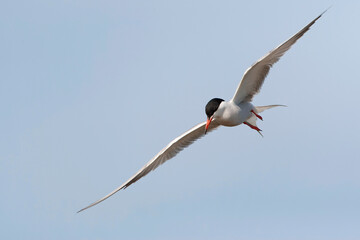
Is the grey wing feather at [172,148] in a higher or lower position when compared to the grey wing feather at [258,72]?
lower

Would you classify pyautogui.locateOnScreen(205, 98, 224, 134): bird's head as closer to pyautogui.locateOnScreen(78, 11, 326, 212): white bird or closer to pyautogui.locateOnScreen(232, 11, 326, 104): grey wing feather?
pyautogui.locateOnScreen(78, 11, 326, 212): white bird

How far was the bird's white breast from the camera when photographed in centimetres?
1334

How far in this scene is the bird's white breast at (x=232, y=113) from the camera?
1334 cm

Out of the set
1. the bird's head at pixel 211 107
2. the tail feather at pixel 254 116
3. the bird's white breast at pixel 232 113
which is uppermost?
the bird's head at pixel 211 107

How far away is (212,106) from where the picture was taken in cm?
1330

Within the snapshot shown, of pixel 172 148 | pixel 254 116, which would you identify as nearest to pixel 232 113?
pixel 254 116

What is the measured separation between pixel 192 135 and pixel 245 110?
5.41 ft

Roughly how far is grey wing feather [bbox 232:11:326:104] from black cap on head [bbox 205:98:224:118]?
39 centimetres

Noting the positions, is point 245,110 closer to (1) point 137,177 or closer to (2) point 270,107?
(2) point 270,107


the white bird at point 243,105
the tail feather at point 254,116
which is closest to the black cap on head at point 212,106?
the white bird at point 243,105

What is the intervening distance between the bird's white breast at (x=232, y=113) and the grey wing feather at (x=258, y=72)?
0.15m

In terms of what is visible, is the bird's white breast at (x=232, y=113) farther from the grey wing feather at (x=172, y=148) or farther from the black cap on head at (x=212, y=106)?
the grey wing feather at (x=172, y=148)

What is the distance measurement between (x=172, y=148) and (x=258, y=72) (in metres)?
2.71

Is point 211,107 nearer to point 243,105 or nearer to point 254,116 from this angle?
point 243,105
